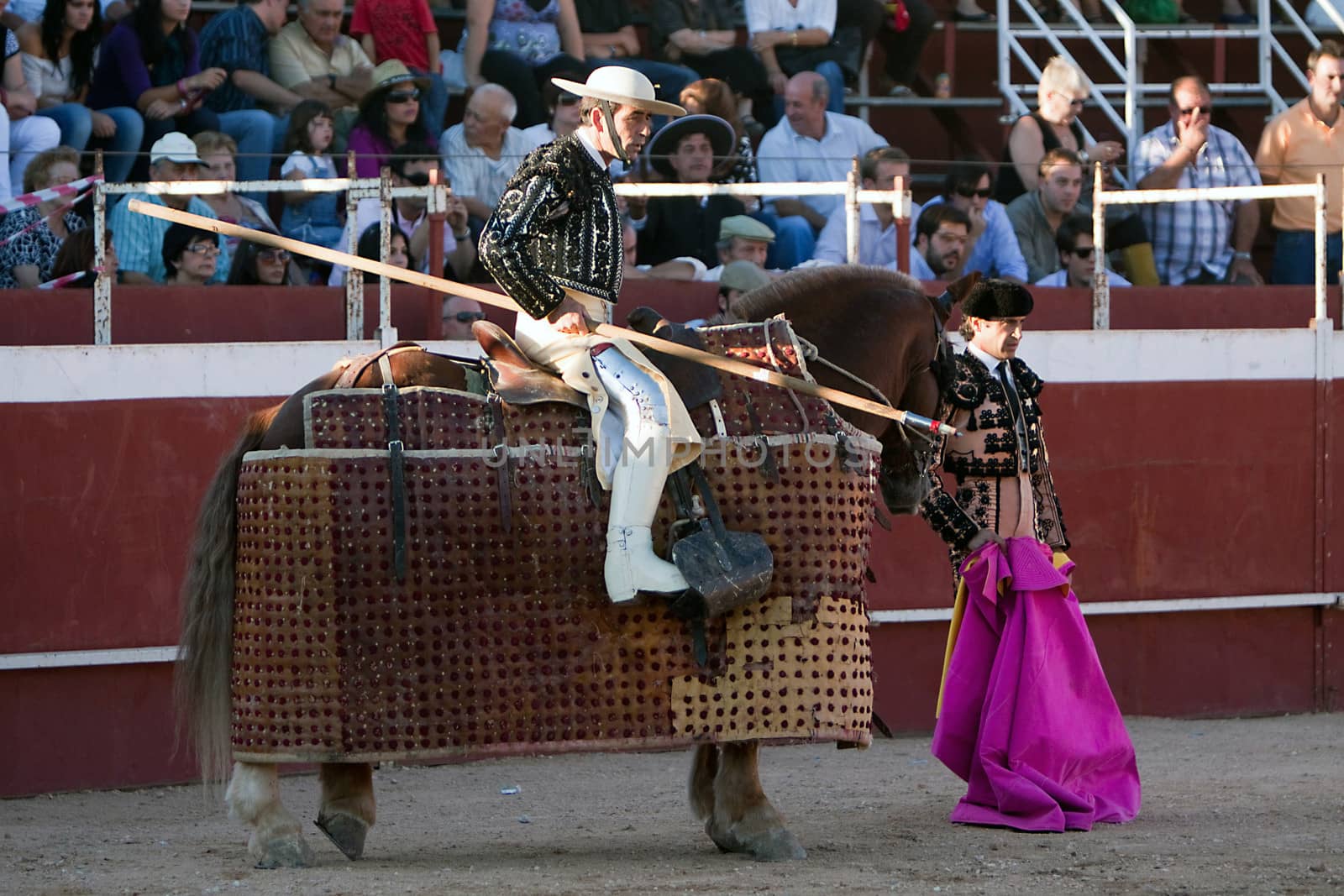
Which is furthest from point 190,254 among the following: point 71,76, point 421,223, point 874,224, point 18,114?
point 874,224

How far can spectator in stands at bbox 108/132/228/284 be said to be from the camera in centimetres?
732

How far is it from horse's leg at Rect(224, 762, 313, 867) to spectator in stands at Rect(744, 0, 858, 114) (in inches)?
217

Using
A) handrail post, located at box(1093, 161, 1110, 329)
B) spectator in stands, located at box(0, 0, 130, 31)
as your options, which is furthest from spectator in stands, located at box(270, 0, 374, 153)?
handrail post, located at box(1093, 161, 1110, 329)

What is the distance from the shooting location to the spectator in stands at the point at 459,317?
728 cm

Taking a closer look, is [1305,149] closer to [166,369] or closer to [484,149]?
[484,149]

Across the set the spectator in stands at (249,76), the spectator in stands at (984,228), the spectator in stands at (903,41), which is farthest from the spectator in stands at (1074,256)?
the spectator in stands at (249,76)

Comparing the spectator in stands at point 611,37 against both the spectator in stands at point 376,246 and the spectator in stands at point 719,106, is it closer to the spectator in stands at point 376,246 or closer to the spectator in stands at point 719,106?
the spectator in stands at point 719,106

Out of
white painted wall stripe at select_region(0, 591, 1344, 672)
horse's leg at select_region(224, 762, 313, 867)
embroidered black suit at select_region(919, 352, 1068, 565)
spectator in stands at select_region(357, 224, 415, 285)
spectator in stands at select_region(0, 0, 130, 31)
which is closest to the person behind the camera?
horse's leg at select_region(224, 762, 313, 867)

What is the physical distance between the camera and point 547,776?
710 cm

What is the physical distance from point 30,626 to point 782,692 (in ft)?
9.21

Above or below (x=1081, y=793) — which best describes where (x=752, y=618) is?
above

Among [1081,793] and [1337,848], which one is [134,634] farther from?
[1337,848]

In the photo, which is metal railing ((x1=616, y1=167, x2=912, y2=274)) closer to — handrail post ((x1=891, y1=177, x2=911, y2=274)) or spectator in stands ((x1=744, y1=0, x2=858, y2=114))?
handrail post ((x1=891, y1=177, x2=911, y2=274))

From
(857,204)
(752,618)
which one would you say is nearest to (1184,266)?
(857,204)
